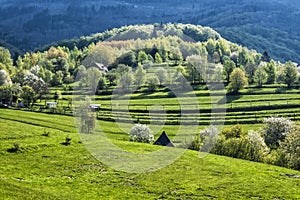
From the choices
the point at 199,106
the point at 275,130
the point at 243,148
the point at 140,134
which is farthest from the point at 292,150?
the point at 199,106

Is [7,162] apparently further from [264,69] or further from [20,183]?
[264,69]

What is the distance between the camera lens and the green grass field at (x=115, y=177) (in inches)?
1683

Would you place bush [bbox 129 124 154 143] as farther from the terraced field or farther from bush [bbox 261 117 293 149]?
bush [bbox 261 117 293 149]

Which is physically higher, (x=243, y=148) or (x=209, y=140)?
(x=209, y=140)

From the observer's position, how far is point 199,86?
16138 centimetres

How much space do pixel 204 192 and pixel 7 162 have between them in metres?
23.1

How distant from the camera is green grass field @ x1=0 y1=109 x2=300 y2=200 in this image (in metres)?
42.8

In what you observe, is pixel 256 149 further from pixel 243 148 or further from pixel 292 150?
pixel 292 150

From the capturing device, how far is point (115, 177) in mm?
48531

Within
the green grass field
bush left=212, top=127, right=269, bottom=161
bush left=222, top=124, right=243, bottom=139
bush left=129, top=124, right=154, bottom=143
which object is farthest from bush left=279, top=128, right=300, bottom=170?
bush left=129, top=124, right=154, bottom=143

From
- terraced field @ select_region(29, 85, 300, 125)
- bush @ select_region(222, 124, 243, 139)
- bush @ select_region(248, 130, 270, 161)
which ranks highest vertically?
terraced field @ select_region(29, 85, 300, 125)

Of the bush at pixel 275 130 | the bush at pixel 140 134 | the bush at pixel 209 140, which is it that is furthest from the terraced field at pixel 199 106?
the bush at pixel 209 140

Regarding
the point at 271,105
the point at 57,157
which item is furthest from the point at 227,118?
the point at 57,157

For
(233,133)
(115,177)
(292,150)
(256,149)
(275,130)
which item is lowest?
(256,149)
